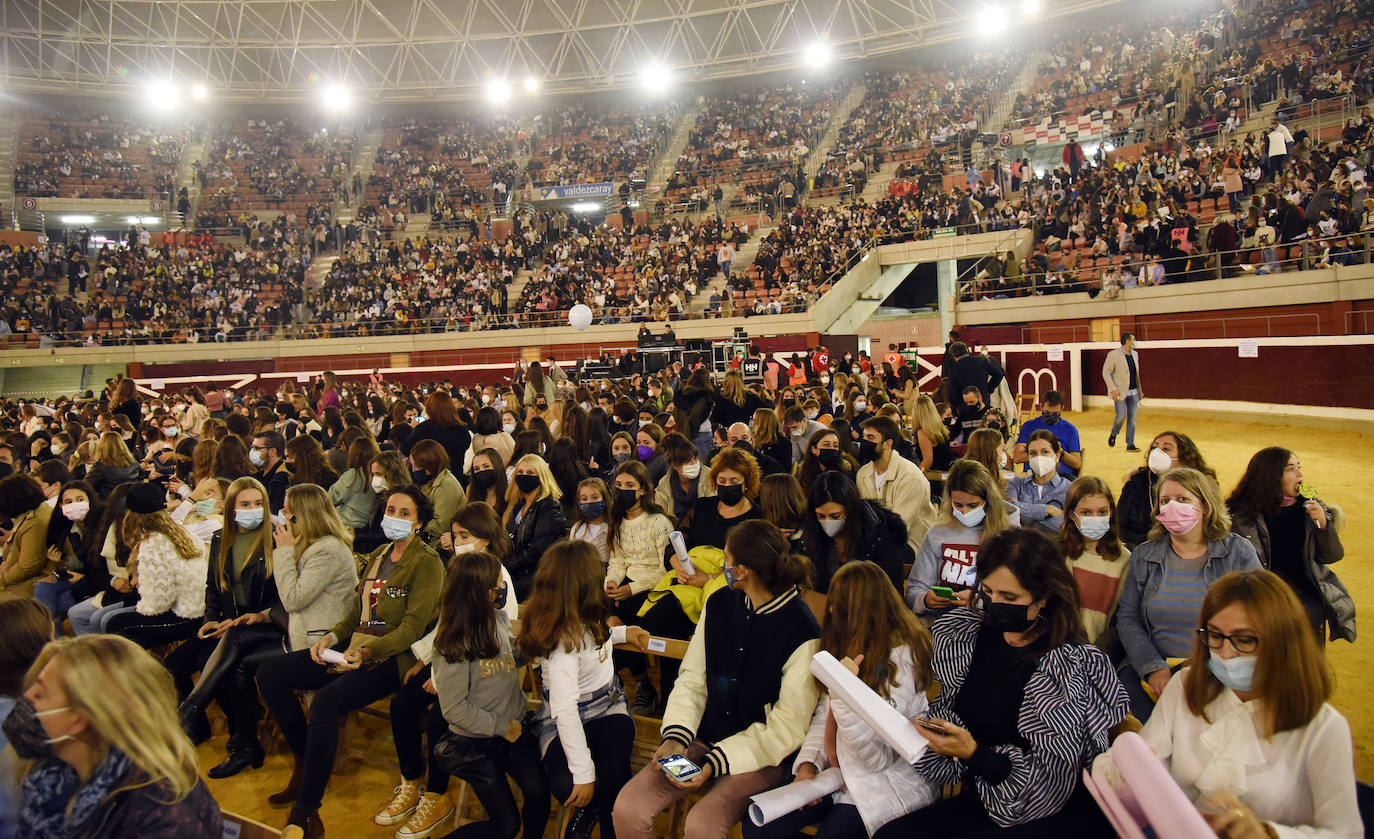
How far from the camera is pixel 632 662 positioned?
18.2 feet

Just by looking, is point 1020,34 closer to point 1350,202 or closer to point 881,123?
point 881,123

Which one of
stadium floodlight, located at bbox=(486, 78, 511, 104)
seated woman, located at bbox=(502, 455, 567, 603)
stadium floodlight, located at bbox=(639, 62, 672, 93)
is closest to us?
seated woman, located at bbox=(502, 455, 567, 603)

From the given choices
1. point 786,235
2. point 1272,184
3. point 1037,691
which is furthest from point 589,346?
point 1037,691

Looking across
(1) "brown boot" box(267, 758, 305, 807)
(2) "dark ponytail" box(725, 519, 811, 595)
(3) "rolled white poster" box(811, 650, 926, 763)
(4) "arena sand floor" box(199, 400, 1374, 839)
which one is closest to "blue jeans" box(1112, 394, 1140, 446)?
(4) "arena sand floor" box(199, 400, 1374, 839)

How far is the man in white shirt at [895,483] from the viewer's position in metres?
6.00

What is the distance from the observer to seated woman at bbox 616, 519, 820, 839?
3652mm

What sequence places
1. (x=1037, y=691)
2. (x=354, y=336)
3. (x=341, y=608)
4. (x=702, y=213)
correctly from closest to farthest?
1. (x=1037, y=691)
2. (x=341, y=608)
3. (x=354, y=336)
4. (x=702, y=213)

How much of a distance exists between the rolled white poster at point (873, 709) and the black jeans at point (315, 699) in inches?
111

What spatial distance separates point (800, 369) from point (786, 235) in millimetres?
13828

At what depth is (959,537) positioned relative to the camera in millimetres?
4844

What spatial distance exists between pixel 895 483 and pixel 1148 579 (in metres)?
2.15

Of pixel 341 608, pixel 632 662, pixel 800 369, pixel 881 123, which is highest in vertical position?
pixel 881 123

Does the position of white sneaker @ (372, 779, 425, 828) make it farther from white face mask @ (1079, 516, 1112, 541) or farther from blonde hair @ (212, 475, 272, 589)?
white face mask @ (1079, 516, 1112, 541)

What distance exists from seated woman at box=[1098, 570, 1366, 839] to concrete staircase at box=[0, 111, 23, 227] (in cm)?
4583
